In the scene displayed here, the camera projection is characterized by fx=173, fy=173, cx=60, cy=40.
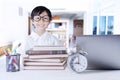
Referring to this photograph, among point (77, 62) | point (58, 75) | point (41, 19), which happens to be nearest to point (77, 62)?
point (77, 62)

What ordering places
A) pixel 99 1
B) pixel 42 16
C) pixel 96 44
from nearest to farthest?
pixel 96 44 → pixel 42 16 → pixel 99 1

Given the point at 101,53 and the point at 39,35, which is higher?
the point at 39,35

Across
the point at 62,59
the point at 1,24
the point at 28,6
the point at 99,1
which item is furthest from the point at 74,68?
the point at 99,1

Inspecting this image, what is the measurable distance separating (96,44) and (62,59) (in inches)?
9.2

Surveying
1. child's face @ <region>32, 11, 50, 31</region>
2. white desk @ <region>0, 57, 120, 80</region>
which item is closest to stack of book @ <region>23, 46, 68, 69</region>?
white desk @ <region>0, 57, 120, 80</region>

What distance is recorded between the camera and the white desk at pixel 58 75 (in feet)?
3.05

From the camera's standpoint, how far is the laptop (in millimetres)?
1077

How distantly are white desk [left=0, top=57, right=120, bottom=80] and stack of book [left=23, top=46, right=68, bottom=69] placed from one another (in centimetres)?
4

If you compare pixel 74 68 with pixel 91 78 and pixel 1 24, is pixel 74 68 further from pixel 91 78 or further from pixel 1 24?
pixel 1 24

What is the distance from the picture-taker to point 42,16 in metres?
1.35

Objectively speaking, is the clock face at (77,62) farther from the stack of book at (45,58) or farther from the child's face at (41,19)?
the child's face at (41,19)

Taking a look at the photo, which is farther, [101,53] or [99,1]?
[99,1]

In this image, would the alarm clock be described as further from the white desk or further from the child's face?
the child's face

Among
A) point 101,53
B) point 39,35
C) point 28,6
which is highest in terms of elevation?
point 28,6
